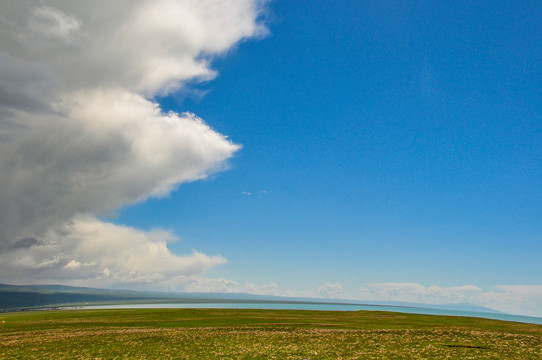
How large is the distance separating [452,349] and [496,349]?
4.52 metres

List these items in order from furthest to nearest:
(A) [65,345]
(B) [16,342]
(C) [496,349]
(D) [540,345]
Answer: (B) [16,342] < (A) [65,345] < (D) [540,345] < (C) [496,349]

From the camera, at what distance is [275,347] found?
35031 millimetres

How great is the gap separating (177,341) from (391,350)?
26.4m

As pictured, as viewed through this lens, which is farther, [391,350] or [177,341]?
[177,341]

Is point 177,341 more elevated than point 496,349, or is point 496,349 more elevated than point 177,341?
point 496,349

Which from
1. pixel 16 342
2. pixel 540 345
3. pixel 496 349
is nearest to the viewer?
pixel 496 349

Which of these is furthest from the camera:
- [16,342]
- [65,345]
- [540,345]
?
[16,342]

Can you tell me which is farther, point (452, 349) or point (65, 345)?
point (65, 345)

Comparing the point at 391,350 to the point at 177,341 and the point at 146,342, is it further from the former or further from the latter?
the point at 146,342

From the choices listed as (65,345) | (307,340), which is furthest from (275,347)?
(65,345)

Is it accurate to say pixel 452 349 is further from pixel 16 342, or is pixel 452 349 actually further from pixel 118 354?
pixel 16 342

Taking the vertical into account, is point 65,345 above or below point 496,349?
below

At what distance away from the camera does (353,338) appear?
1555 inches

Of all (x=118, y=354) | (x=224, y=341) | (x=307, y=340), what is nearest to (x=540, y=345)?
(x=307, y=340)
